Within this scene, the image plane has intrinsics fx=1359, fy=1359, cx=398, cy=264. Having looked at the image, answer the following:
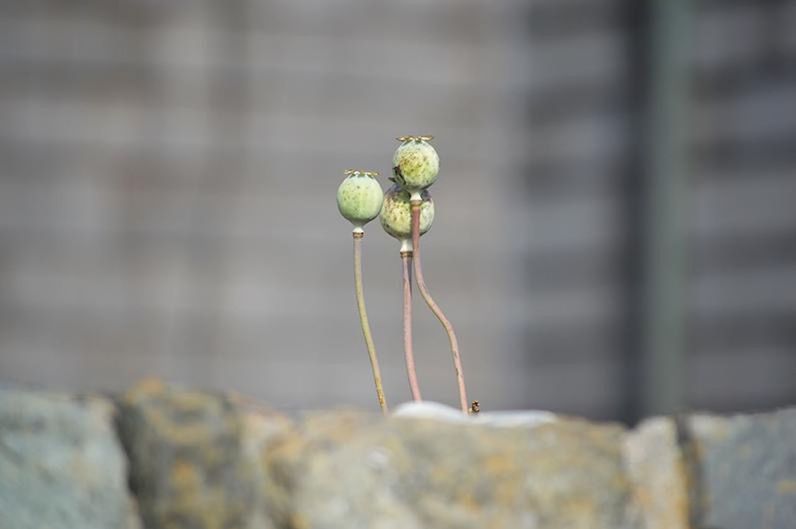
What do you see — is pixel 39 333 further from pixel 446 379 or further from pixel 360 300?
pixel 360 300

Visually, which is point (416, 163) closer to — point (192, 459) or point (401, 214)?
point (401, 214)

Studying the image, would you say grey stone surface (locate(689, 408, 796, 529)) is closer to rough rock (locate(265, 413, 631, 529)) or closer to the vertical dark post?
rough rock (locate(265, 413, 631, 529))

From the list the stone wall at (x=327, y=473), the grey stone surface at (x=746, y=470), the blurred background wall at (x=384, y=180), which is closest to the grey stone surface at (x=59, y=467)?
the stone wall at (x=327, y=473)

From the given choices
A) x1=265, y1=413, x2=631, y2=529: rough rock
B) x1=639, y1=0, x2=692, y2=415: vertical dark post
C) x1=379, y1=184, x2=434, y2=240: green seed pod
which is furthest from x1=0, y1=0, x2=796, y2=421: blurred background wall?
x1=265, y1=413, x2=631, y2=529: rough rock

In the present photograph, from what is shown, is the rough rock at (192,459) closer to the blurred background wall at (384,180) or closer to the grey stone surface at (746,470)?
the grey stone surface at (746,470)

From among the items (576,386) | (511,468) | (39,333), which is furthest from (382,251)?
→ (511,468)
